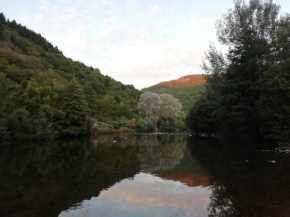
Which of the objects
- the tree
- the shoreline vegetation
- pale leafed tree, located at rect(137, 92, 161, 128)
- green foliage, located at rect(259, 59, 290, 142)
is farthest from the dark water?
pale leafed tree, located at rect(137, 92, 161, 128)

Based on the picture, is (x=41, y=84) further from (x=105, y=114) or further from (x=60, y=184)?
(x=60, y=184)

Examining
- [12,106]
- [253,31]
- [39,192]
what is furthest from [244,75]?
[12,106]

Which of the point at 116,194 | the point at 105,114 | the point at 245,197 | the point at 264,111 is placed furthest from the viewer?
the point at 105,114

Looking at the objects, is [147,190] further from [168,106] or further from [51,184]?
[168,106]

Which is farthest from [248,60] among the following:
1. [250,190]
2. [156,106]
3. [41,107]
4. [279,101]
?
[156,106]

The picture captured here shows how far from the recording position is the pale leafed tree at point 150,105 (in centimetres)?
8931

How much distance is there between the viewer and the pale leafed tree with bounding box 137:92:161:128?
89.3 metres

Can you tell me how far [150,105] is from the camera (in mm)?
89812

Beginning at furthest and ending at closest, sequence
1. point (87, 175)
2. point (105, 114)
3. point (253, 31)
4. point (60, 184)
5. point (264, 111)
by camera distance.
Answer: point (105, 114), point (253, 31), point (264, 111), point (87, 175), point (60, 184)

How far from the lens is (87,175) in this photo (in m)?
14.9

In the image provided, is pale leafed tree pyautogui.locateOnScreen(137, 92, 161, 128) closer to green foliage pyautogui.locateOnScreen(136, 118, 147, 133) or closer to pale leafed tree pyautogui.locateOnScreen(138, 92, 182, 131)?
pale leafed tree pyautogui.locateOnScreen(138, 92, 182, 131)

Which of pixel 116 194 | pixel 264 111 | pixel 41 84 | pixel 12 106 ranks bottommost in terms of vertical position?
pixel 116 194

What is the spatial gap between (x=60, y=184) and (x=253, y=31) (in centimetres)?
2980

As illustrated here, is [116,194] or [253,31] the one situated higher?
[253,31]
